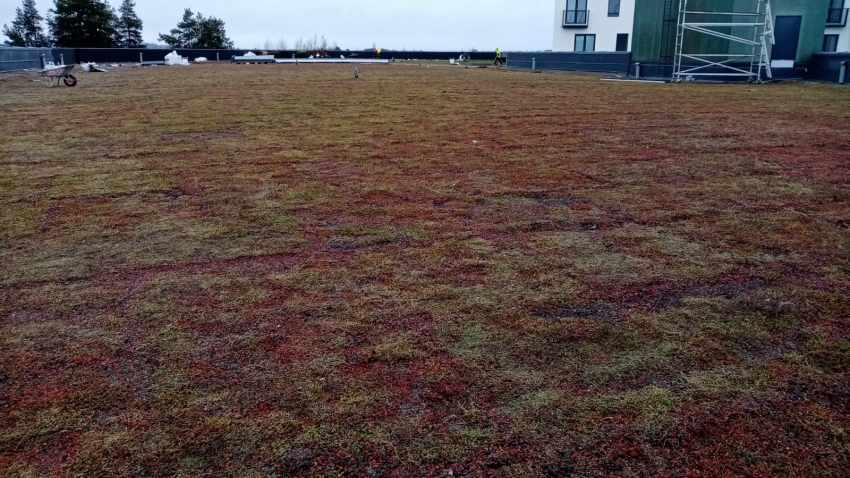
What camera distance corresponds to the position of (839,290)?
3.51 m

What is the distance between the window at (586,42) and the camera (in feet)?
140

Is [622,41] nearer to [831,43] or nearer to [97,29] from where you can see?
[831,43]

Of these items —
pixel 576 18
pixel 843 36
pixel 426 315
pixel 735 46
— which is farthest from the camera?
pixel 576 18

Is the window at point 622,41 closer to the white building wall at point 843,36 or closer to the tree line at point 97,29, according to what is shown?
the white building wall at point 843,36

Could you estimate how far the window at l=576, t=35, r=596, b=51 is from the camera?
140 feet

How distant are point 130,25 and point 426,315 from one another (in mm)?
82495

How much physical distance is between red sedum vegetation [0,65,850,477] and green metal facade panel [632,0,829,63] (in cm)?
1825

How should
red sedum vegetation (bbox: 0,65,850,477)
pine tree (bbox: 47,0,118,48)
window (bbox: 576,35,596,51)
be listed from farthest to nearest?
1. pine tree (bbox: 47,0,118,48)
2. window (bbox: 576,35,596,51)
3. red sedum vegetation (bbox: 0,65,850,477)

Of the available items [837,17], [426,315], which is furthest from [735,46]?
[426,315]

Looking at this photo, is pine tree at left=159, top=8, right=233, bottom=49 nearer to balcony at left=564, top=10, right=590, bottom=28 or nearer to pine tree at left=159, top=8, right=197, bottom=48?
pine tree at left=159, top=8, right=197, bottom=48

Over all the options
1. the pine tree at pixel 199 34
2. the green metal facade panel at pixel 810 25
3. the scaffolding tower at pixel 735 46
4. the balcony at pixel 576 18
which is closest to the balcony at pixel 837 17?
the balcony at pixel 576 18

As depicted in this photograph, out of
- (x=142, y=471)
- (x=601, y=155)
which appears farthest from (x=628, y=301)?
(x=601, y=155)

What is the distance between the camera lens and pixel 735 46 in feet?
75.5

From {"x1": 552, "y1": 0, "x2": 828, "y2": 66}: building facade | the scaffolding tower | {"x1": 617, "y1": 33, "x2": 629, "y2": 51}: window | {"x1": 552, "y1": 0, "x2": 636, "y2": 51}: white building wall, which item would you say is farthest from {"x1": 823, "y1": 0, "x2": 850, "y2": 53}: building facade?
the scaffolding tower
